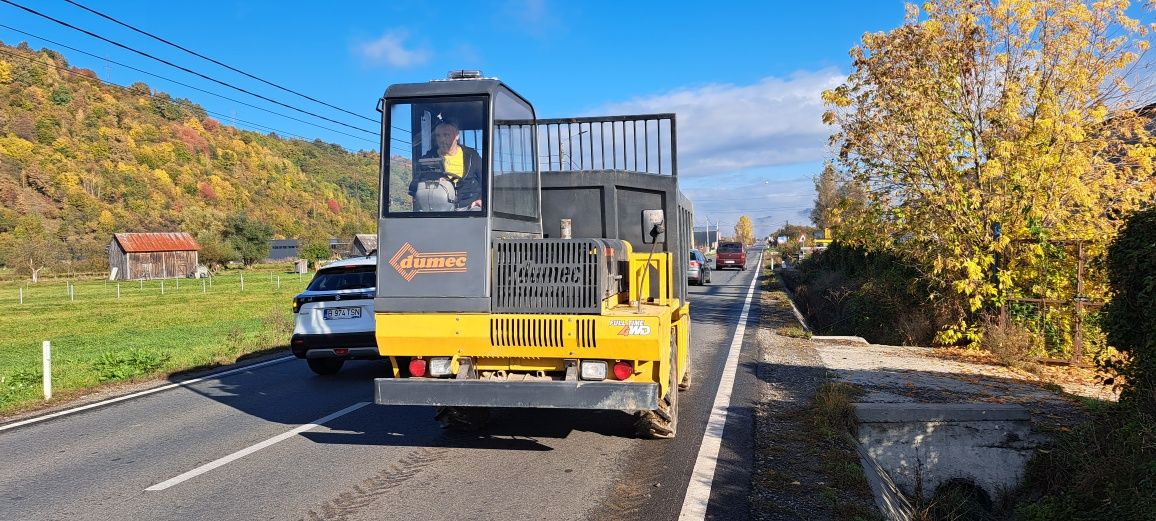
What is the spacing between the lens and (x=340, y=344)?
395 inches

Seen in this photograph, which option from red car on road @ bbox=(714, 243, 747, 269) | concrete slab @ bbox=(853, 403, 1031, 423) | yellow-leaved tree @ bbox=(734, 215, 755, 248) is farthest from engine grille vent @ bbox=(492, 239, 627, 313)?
yellow-leaved tree @ bbox=(734, 215, 755, 248)

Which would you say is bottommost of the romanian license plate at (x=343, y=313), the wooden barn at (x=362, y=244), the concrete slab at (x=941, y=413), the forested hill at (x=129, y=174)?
the concrete slab at (x=941, y=413)

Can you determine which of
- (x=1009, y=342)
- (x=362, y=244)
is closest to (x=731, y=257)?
(x=1009, y=342)

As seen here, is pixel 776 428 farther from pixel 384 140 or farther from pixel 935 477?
pixel 384 140

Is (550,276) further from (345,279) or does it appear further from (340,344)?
(345,279)

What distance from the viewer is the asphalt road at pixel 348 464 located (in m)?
5.02

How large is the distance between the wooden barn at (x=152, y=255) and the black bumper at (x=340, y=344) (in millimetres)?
65669

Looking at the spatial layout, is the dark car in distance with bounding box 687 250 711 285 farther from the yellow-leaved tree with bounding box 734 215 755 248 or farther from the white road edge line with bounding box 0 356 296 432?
the yellow-leaved tree with bounding box 734 215 755 248

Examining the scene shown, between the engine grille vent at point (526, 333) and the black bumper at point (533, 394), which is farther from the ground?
the engine grille vent at point (526, 333)

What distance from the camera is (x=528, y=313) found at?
5.77 meters

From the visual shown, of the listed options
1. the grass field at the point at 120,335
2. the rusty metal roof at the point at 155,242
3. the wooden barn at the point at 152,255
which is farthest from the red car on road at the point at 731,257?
the rusty metal roof at the point at 155,242

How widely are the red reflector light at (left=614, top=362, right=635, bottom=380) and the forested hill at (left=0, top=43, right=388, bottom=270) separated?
6973 cm

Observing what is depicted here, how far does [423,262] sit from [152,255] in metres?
73.1

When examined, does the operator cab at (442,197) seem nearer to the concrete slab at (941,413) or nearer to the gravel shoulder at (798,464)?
the gravel shoulder at (798,464)
